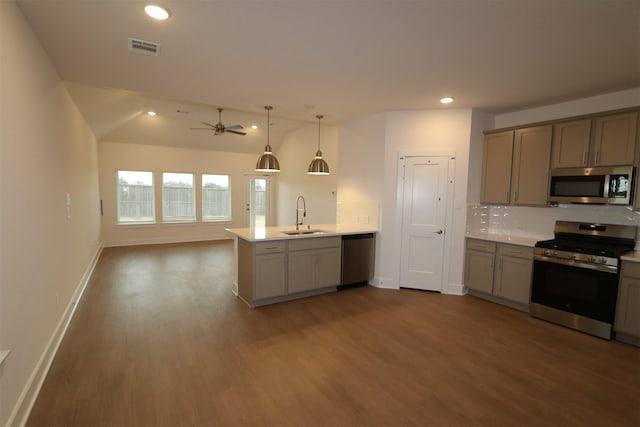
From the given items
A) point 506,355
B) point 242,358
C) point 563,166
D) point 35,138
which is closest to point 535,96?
point 563,166

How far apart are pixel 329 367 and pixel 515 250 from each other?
2.92m

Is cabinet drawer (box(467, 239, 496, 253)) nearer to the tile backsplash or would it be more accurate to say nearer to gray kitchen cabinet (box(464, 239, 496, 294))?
gray kitchen cabinet (box(464, 239, 496, 294))

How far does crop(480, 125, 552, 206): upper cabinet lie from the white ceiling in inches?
18.0

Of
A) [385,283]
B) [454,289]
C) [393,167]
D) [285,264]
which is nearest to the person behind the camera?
[285,264]

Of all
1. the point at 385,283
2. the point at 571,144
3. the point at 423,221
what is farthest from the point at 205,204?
the point at 571,144

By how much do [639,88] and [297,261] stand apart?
450 cm

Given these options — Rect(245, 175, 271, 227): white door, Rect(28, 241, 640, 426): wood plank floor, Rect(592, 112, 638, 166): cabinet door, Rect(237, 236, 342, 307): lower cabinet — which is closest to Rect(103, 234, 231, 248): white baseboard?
Rect(245, 175, 271, 227): white door

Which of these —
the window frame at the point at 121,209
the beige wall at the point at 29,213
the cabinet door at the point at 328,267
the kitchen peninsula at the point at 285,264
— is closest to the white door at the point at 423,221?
the kitchen peninsula at the point at 285,264

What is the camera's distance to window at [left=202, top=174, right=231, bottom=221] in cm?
909

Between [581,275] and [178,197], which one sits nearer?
[581,275]

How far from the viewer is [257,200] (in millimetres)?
9930

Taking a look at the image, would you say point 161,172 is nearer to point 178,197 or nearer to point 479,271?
point 178,197

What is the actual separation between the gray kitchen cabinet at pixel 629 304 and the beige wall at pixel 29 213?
16.6ft

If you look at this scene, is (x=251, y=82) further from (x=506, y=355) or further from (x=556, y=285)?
(x=556, y=285)
